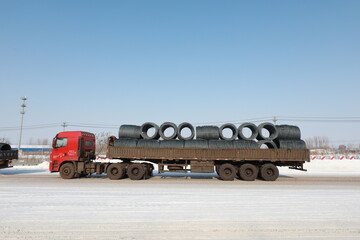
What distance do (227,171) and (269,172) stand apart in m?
2.82

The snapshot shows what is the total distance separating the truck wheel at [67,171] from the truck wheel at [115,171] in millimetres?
2400

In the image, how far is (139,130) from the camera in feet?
48.3

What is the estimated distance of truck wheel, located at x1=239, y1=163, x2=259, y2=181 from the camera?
44.8 ft

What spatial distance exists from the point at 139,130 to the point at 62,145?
544 cm

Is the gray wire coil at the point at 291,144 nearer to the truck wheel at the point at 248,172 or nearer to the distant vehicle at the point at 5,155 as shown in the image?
the truck wheel at the point at 248,172

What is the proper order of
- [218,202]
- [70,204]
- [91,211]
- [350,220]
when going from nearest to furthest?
[350,220] → [91,211] → [70,204] → [218,202]

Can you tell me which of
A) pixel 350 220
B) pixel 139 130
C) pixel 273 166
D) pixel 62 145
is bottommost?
pixel 350 220

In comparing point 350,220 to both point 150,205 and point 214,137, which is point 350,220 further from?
point 214,137

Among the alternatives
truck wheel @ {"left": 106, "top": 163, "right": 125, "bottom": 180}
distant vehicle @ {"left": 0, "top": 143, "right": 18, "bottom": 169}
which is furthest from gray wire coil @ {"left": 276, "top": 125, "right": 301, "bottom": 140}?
distant vehicle @ {"left": 0, "top": 143, "right": 18, "bottom": 169}

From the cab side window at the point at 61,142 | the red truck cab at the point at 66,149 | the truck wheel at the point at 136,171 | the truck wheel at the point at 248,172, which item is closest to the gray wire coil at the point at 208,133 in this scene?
the truck wheel at the point at 248,172

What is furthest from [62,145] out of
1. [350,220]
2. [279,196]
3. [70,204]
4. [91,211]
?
[350,220]

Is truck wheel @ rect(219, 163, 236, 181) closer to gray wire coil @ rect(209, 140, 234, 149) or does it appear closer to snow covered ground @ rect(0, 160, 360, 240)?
gray wire coil @ rect(209, 140, 234, 149)

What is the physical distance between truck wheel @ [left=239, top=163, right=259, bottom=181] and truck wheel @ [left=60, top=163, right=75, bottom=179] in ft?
37.7

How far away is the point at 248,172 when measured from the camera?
13.9 meters
